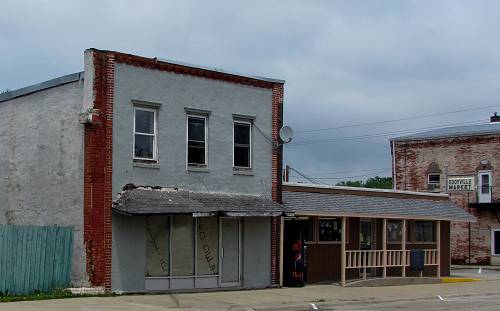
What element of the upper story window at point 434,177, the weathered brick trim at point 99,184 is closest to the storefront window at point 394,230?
the weathered brick trim at point 99,184

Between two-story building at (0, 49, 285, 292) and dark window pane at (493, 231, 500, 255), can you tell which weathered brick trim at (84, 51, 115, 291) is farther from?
dark window pane at (493, 231, 500, 255)

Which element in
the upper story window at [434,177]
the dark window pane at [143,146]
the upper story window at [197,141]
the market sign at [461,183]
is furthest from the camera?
the upper story window at [434,177]

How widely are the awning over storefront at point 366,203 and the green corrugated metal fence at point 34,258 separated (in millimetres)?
7308

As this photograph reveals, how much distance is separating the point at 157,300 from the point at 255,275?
17.1 ft

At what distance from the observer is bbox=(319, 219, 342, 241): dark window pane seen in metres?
28.4

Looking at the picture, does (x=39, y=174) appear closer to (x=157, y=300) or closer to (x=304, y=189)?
(x=157, y=300)

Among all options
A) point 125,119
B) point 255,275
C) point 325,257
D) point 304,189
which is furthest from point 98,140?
point 325,257

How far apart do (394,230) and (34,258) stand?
15.8 metres

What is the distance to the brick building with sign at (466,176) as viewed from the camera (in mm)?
44812

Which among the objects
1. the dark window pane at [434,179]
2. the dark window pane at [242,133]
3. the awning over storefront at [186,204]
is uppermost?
the dark window pane at [242,133]

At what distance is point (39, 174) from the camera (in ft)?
73.5

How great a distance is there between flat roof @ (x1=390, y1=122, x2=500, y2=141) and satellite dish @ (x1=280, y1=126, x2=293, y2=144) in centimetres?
2272

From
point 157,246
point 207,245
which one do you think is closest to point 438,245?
point 207,245

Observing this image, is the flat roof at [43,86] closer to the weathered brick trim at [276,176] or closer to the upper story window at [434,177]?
the weathered brick trim at [276,176]
